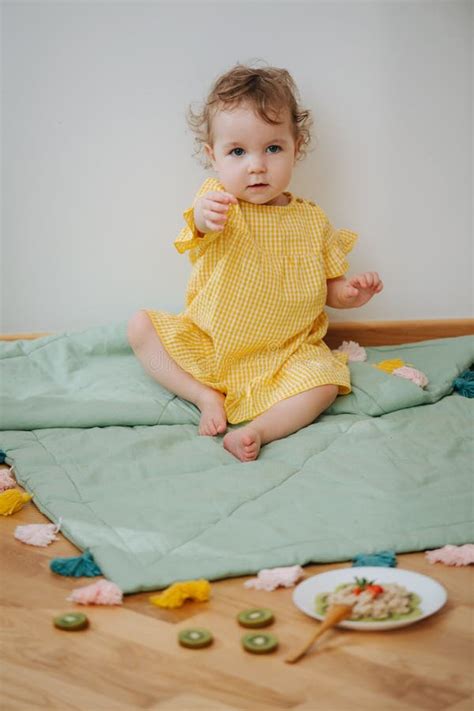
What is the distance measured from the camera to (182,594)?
3.18 feet

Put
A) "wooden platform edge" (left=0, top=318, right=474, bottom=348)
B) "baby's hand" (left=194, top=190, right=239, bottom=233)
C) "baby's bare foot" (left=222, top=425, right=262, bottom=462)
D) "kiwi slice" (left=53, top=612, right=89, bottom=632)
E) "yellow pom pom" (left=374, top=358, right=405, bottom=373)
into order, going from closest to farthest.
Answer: "kiwi slice" (left=53, top=612, right=89, bottom=632), "baby's bare foot" (left=222, top=425, right=262, bottom=462), "baby's hand" (left=194, top=190, right=239, bottom=233), "yellow pom pom" (left=374, top=358, right=405, bottom=373), "wooden platform edge" (left=0, top=318, right=474, bottom=348)

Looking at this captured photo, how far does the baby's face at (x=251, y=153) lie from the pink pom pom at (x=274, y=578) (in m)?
0.85

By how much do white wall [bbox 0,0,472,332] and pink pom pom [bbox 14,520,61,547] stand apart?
877 mm

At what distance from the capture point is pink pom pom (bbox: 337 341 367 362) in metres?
1.91

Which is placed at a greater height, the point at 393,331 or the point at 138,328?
the point at 138,328

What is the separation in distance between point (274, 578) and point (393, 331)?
1135 millimetres

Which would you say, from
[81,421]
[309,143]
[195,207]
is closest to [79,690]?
[81,421]

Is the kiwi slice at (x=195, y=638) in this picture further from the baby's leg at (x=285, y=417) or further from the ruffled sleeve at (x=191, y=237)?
the ruffled sleeve at (x=191, y=237)

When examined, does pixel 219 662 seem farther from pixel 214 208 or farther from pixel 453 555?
pixel 214 208

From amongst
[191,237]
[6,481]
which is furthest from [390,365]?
[6,481]

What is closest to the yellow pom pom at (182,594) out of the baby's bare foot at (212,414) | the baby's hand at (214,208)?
the baby's bare foot at (212,414)

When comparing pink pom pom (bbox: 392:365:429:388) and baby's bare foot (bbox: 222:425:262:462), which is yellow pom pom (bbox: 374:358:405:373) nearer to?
pink pom pom (bbox: 392:365:429:388)

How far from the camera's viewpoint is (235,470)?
1352mm

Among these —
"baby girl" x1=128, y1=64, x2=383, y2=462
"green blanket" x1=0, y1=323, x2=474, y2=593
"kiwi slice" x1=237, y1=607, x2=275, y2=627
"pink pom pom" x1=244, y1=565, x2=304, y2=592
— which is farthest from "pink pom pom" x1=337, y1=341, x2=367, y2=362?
"kiwi slice" x1=237, y1=607, x2=275, y2=627
